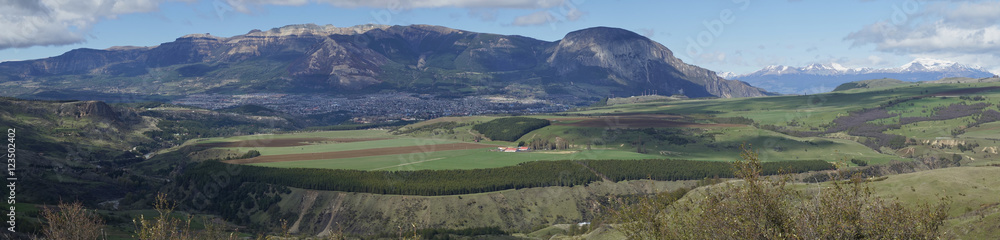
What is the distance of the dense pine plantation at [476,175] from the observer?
142 metres

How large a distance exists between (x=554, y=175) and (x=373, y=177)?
Answer: 47.0 meters

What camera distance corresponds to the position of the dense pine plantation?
142375mm

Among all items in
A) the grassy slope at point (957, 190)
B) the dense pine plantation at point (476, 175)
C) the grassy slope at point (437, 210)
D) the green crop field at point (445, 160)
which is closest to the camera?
the grassy slope at point (957, 190)

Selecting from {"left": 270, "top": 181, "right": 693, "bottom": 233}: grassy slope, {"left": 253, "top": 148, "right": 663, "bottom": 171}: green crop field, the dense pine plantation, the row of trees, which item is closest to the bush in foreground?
{"left": 270, "top": 181, "right": 693, "bottom": 233}: grassy slope

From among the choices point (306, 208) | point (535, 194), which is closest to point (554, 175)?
point (535, 194)

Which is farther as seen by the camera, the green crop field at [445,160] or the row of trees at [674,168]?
the green crop field at [445,160]

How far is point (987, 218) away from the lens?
62.8 metres

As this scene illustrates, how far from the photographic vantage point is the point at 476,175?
506 feet

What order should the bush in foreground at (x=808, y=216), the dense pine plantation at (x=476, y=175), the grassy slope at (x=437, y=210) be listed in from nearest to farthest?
the bush in foreground at (x=808, y=216) < the grassy slope at (x=437, y=210) < the dense pine plantation at (x=476, y=175)

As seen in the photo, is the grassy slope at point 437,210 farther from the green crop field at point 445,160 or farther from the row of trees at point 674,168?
the green crop field at point 445,160

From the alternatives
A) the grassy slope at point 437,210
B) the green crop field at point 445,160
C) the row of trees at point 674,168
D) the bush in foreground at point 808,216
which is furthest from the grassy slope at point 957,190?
the green crop field at point 445,160

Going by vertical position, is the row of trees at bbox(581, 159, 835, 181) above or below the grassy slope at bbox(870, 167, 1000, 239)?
below

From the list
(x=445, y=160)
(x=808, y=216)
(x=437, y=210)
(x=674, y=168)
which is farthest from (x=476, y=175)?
(x=808, y=216)

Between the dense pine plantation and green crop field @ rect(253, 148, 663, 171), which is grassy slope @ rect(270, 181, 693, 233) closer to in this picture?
the dense pine plantation
